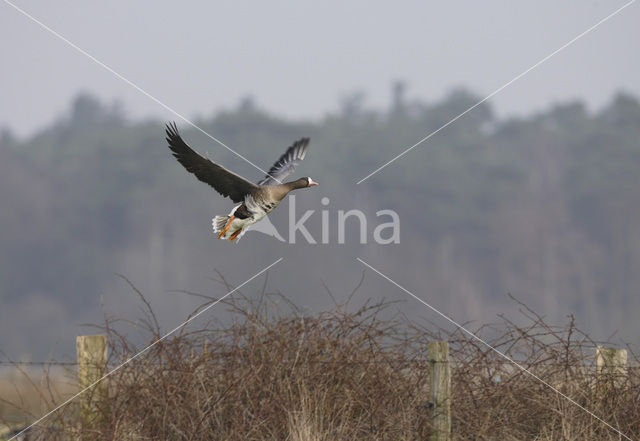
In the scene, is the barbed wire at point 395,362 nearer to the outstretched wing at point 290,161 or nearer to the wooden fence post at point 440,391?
the wooden fence post at point 440,391

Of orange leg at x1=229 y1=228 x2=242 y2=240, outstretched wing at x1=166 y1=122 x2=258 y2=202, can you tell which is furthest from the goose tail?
outstretched wing at x1=166 y1=122 x2=258 y2=202

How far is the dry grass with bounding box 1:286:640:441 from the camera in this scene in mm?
6949

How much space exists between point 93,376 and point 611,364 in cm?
479

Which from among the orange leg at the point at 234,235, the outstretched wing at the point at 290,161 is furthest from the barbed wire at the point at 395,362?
the outstretched wing at the point at 290,161

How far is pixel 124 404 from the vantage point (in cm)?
729

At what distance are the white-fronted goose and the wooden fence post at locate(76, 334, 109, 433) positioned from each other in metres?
1.86

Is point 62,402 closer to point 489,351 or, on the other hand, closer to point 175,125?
point 175,125

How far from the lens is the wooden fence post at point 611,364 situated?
25.3 feet

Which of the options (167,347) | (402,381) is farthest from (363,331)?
(167,347)

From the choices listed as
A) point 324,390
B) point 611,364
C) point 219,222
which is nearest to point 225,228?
point 219,222

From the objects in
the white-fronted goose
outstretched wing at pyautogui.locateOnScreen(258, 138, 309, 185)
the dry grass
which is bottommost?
the dry grass

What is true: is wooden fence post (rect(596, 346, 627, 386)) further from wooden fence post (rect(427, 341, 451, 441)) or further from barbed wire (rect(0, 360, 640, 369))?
wooden fence post (rect(427, 341, 451, 441))

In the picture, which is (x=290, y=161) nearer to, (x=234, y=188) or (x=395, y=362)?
(x=234, y=188)

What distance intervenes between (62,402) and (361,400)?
2642mm
